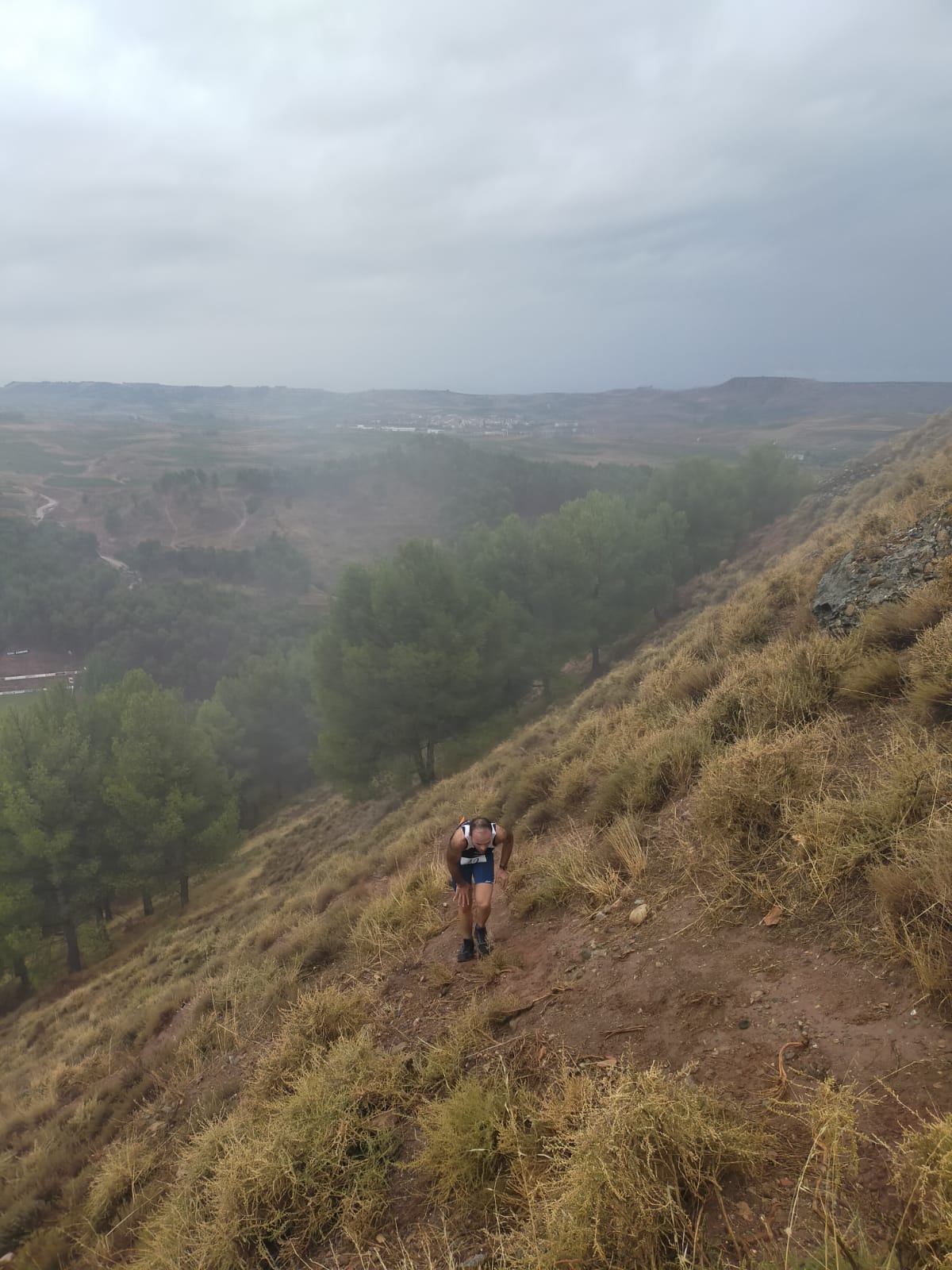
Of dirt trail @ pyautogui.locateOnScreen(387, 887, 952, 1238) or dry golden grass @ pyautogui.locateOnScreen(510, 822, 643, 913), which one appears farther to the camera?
dry golden grass @ pyautogui.locateOnScreen(510, 822, 643, 913)

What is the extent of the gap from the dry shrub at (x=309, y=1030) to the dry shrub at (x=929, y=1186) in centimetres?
349

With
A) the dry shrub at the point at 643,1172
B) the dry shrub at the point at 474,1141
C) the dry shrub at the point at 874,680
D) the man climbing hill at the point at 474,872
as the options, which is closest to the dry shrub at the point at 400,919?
the man climbing hill at the point at 474,872

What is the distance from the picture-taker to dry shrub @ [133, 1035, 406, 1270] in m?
3.25

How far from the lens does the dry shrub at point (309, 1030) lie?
4.55 m

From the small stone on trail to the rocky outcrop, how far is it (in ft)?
12.2

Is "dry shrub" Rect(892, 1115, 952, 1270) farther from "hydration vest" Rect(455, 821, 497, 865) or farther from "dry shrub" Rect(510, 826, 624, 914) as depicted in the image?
"hydration vest" Rect(455, 821, 497, 865)

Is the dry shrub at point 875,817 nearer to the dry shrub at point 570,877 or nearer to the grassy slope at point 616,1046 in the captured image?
the grassy slope at point 616,1046

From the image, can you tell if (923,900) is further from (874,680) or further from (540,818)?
(540,818)

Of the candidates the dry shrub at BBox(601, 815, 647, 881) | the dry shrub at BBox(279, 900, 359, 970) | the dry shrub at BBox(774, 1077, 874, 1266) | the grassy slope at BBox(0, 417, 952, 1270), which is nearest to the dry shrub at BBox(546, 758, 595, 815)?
the grassy slope at BBox(0, 417, 952, 1270)

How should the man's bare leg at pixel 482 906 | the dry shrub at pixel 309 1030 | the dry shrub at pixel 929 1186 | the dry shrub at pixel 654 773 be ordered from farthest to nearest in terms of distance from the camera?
the dry shrub at pixel 654 773, the man's bare leg at pixel 482 906, the dry shrub at pixel 309 1030, the dry shrub at pixel 929 1186

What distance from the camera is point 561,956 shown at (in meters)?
4.38

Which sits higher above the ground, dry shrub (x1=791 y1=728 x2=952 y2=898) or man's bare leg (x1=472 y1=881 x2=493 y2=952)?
dry shrub (x1=791 y1=728 x2=952 y2=898)

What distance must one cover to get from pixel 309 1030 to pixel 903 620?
5770mm

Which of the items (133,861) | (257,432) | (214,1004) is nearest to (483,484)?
(133,861)
